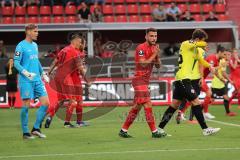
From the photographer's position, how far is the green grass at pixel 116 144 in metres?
10.1

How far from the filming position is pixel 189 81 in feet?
42.7

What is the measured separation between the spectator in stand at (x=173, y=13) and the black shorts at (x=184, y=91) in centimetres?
1691

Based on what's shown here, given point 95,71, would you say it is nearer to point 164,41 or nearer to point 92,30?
point 92,30

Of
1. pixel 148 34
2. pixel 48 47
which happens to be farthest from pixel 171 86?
pixel 148 34

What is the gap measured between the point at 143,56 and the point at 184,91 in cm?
116

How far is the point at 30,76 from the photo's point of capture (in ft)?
40.5

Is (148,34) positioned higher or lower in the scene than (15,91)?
higher

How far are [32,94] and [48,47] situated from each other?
18.0 metres

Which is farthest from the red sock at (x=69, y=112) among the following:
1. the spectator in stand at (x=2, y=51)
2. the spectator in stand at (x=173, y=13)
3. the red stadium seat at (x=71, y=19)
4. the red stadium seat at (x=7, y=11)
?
the red stadium seat at (x=7, y=11)

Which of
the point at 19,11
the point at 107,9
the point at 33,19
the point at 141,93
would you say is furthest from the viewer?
the point at 107,9

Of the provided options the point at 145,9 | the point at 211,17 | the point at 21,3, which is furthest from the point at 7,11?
the point at 211,17

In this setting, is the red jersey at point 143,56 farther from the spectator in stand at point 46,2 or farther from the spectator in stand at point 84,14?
the spectator in stand at point 46,2

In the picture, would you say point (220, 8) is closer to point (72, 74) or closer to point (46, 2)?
point (46, 2)

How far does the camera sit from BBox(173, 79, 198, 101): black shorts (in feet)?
42.3
